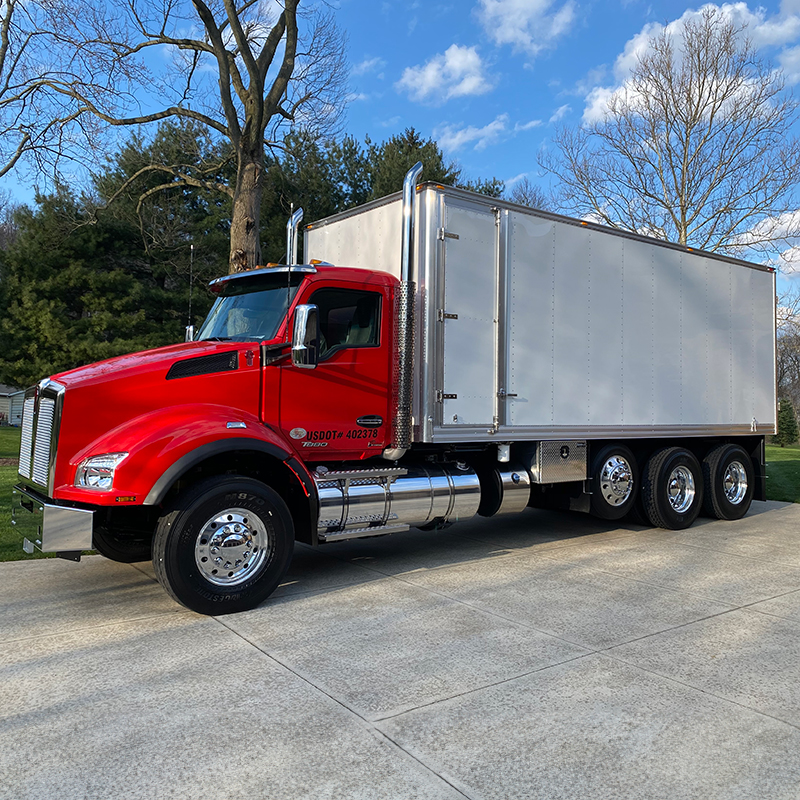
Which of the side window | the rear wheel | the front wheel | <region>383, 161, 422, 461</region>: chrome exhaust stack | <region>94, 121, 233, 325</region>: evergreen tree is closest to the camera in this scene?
the front wheel

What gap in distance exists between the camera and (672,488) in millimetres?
8961

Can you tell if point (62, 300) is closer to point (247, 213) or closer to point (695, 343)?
point (247, 213)

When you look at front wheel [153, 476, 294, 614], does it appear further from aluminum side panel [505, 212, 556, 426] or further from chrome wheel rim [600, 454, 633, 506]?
chrome wheel rim [600, 454, 633, 506]

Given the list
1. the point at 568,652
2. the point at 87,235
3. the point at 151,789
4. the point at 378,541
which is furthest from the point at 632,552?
the point at 87,235

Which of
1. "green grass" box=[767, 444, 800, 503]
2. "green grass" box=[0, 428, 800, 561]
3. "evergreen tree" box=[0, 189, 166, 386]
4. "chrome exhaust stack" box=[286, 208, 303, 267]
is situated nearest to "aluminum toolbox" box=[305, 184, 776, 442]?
"chrome exhaust stack" box=[286, 208, 303, 267]

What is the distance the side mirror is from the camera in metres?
5.50

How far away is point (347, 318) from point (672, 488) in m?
5.05

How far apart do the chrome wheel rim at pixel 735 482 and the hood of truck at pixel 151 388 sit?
7096 millimetres

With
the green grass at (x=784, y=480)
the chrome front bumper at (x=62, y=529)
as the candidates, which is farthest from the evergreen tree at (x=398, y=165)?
the chrome front bumper at (x=62, y=529)

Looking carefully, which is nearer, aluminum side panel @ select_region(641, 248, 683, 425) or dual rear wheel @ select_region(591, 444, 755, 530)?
dual rear wheel @ select_region(591, 444, 755, 530)

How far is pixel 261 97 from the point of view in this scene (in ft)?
47.5

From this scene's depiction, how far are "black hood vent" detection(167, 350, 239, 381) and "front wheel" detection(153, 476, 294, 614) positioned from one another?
2.91 feet

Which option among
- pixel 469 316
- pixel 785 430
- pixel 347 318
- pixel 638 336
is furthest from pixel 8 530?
pixel 785 430

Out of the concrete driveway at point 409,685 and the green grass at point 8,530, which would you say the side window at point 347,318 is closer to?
the concrete driveway at point 409,685
